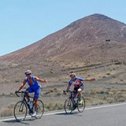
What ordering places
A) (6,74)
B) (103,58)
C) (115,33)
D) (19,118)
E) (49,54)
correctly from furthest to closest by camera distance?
(115,33), (49,54), (103,58), (6,74), (19,118)

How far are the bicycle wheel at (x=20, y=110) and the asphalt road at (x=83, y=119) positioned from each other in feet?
1.19

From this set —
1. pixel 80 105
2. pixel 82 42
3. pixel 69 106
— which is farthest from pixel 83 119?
pixel 82 42

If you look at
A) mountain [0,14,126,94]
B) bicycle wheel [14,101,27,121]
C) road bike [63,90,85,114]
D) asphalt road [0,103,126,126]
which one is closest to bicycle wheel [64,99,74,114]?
road bike [63,90,85,114]

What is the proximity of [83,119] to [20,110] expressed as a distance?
2.33m

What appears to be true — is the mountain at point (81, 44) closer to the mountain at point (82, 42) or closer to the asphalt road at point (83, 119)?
the mountain at point (82, 42)

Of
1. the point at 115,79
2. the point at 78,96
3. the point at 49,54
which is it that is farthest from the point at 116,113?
the point at 49,54

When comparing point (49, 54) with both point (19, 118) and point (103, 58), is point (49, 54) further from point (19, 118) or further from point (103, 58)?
point (19, 118)

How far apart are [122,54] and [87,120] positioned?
104020 millimetres

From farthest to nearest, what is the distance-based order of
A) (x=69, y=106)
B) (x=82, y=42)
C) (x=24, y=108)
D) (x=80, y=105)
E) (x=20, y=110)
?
(x=82, y=42)
(x=80, y=105)
(x=69, y=106)
(x=24, y=108)
(x=20, y=110)

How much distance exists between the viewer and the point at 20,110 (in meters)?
17.5

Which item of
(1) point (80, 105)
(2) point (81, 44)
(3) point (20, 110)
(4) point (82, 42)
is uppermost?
(4) point (82, 42)

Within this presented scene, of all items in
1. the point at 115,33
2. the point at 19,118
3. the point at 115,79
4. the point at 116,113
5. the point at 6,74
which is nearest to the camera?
the point at 19,118

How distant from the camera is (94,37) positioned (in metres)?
161

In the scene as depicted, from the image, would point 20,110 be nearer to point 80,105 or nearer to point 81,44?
point 80,105
